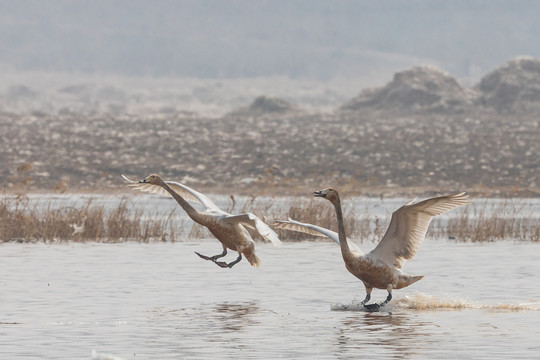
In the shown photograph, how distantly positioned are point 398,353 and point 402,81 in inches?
3119

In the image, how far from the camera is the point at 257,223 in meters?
14.5

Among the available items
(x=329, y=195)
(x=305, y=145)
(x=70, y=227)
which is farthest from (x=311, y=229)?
(x=305, y=145)

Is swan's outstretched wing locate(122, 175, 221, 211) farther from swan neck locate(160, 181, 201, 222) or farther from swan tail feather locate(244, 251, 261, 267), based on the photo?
swan tail feather locate(244, 251, 261, 267)

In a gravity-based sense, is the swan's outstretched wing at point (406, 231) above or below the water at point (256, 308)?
above

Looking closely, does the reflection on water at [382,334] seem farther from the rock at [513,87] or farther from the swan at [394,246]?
the rock at [513,87]

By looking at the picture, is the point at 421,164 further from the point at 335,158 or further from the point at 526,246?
the point at 526,246

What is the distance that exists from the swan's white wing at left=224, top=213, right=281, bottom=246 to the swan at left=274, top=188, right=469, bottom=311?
74cm

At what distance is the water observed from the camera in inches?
447

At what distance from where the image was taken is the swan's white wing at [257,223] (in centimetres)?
1419

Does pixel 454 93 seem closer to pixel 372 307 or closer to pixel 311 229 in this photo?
pixel 311 229

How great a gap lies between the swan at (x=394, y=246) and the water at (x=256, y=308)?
40 centimetres

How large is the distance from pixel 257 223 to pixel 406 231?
5.54ft

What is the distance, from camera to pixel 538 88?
84000mm

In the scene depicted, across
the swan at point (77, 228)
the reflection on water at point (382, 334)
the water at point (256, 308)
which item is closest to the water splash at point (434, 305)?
the water at point (256, 308)
